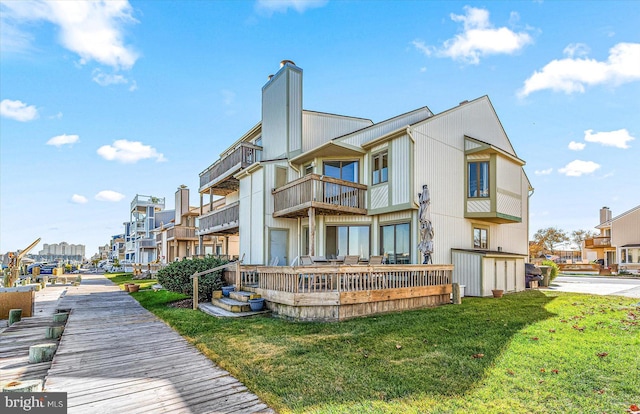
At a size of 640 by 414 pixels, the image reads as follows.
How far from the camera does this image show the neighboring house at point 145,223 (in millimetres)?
49859

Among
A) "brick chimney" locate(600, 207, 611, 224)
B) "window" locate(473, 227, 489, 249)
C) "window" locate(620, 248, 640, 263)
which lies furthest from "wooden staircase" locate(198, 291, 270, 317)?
"brick chimney" locate(600, 207, 611, 224)

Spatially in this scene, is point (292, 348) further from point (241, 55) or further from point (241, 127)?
point (241, 127)

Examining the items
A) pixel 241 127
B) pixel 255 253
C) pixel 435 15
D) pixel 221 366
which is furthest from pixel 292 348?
pixel 241 127

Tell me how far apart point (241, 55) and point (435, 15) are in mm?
8943

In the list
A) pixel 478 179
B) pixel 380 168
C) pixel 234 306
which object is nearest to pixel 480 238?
pixel 478 179

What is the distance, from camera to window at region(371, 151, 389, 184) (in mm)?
14406

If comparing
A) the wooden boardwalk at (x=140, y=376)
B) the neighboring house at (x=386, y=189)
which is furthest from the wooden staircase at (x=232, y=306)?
the neighboring house at (x=386, y=189)

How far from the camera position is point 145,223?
176 feet

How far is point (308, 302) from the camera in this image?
346 inches

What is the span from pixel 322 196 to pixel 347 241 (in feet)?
9.57

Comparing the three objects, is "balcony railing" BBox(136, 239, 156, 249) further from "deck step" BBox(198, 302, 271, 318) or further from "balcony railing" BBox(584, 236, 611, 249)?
"balcony railing" BBox(584, 236, 611, 249)

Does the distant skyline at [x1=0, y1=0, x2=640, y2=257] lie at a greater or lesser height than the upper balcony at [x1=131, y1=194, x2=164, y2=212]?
greater

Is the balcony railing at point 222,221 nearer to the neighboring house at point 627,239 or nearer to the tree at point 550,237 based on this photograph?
the neighboring house at point 627,239

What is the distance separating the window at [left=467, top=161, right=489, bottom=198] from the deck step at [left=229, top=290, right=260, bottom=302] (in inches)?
405
